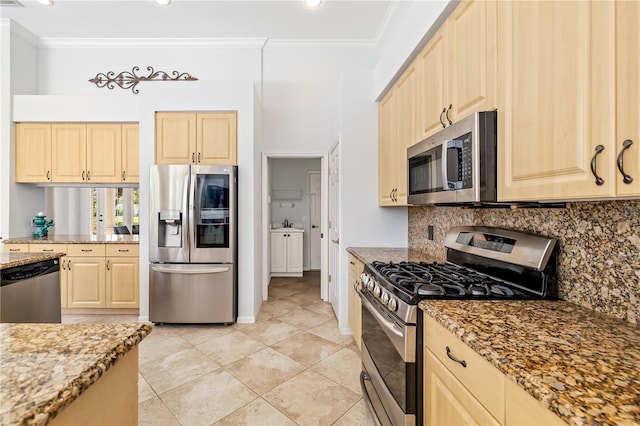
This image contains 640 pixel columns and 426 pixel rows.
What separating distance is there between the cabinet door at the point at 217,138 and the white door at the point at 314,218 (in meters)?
2.84

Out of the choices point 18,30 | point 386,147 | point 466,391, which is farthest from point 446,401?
point 18,30

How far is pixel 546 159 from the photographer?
1.06 meters

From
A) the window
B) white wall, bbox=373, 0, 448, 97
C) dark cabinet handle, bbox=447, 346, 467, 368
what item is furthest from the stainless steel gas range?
the window

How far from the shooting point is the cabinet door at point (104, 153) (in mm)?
3715

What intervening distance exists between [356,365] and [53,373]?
7.12 feet

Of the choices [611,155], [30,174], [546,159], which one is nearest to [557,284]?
[546,159]

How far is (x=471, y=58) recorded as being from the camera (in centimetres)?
150

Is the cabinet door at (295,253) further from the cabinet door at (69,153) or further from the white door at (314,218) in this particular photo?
the cabinet door at (69,153)

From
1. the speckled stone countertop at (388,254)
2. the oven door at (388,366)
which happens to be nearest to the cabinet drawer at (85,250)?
the speckled stone countertop at (388,254)

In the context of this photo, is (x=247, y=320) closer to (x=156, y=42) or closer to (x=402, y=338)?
(x=402, y=338)

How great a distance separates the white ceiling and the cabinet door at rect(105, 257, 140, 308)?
111 inches

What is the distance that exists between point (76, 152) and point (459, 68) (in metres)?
4.28

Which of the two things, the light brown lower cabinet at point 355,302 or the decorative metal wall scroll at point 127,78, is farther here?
the decorative metal wall scroll at point 127,78

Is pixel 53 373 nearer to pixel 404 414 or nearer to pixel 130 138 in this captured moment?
pixel 404 414
